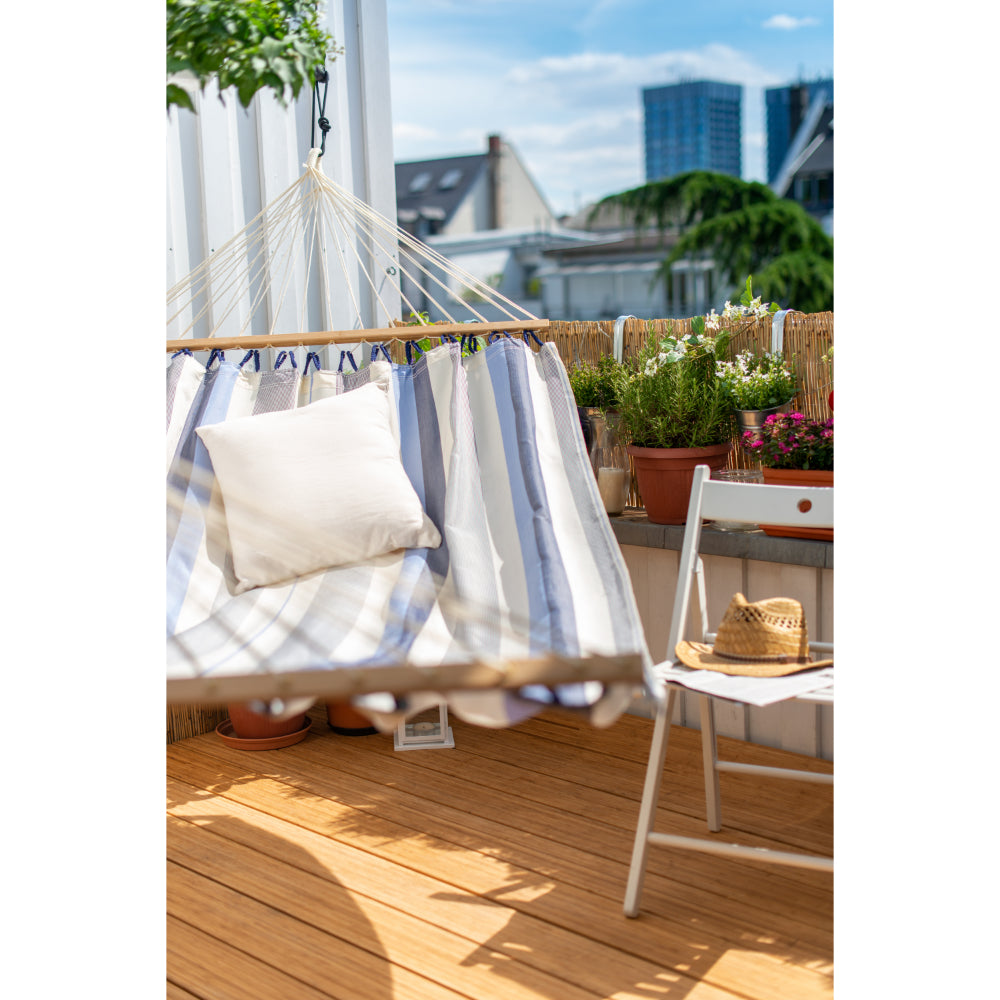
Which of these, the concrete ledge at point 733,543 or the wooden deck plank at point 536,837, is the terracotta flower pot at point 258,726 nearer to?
the wooden deck plank at point 536,837

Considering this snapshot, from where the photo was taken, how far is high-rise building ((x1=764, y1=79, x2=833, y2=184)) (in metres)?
30.0

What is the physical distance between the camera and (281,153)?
3219mm

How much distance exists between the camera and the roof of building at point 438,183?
30.6m

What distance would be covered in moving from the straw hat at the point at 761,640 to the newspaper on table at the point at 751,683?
4 centimetres

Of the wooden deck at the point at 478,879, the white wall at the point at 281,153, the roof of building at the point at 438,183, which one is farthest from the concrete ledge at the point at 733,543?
the roof of building at the point at 438,183

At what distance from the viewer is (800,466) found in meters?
2.43

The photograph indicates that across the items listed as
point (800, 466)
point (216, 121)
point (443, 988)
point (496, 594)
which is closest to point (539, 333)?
point (800, 466)

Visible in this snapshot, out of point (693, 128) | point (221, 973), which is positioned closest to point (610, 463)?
point (221, 973)

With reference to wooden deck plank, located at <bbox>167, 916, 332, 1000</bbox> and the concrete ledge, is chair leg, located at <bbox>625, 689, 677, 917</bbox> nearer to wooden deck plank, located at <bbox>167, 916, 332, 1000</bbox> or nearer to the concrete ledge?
wooden deck plank, located at <bbox>167, 916, 332, 1000</bbox>

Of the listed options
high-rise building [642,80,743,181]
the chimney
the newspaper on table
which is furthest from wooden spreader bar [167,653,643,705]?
the chimney

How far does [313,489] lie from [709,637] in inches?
33.2

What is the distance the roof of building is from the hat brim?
29516 millimetres
